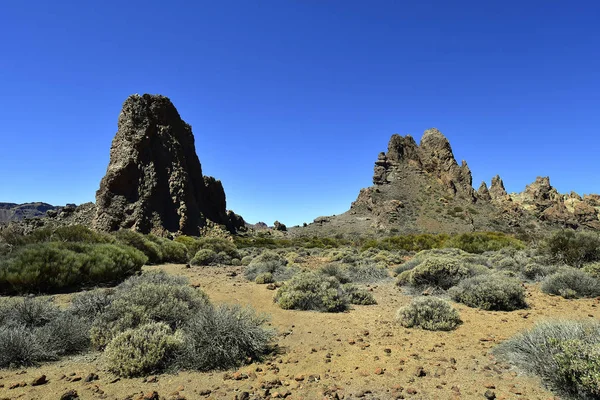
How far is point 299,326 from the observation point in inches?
285

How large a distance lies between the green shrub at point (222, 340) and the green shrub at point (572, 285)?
896 centimetres

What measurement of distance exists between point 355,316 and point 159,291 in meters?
4.55

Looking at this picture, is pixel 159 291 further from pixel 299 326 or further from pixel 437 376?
pixel 437 376

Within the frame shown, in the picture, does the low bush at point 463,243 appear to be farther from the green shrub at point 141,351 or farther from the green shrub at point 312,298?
the green shrub at point 141,351

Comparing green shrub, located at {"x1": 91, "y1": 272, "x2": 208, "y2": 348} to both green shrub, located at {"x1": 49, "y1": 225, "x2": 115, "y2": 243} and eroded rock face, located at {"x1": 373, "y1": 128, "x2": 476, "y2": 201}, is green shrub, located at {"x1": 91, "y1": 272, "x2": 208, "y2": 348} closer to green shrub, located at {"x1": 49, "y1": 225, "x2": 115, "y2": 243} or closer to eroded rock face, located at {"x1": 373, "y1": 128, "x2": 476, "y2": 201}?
green shrub, located at {"x1": 49, "y1": 225, "x2": 115, "y2": 243}

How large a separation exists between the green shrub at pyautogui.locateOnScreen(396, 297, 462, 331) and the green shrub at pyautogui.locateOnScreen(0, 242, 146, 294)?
9.65m

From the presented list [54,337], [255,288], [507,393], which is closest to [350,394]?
[507,393]

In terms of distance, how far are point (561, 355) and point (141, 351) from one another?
18.0 ft

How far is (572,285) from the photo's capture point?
31.8ft

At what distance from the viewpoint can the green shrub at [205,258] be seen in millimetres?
19203

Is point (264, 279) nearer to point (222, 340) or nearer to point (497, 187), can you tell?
point (222, 340)

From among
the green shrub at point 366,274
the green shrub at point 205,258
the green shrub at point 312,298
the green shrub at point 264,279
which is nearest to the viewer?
Result: the green shrub at point 312,298

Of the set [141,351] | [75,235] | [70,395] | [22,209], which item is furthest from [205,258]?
[22,209]

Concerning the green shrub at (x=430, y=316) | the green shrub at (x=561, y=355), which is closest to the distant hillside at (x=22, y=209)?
the green shrub at (x=430, y=316)
